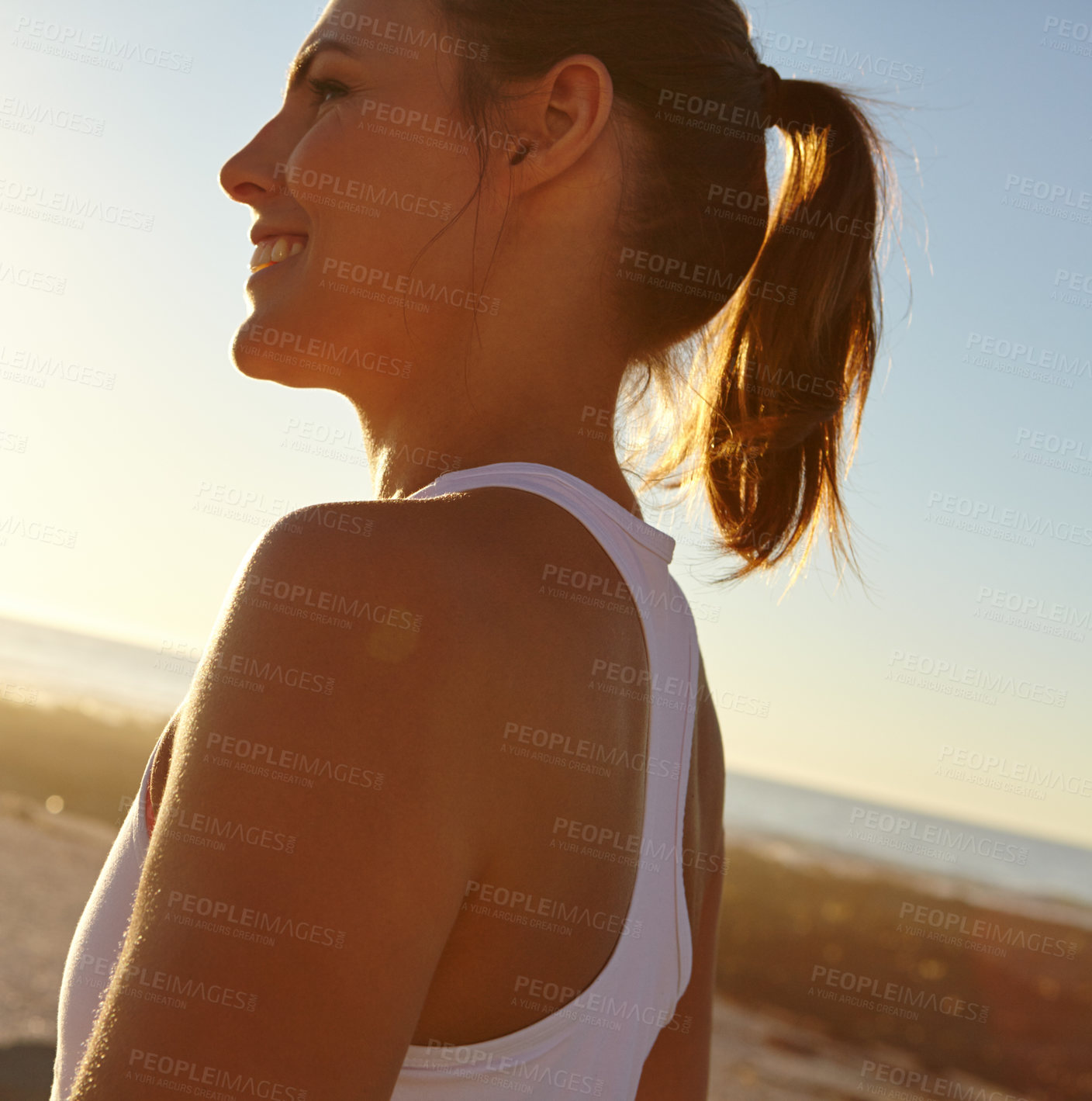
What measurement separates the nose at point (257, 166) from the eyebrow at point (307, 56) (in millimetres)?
74

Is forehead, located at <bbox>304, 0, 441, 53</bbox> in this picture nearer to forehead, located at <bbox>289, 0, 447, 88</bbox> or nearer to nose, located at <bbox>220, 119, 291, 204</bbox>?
forehead, located at <bbox>289, 0, 447, 88</bbox>

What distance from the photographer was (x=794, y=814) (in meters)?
53.1

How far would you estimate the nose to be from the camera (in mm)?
1515

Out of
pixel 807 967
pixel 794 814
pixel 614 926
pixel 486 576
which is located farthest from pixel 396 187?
pixel 794 814

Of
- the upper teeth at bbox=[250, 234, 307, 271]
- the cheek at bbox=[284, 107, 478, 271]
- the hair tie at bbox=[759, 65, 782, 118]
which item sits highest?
the hair tie at bbox=[759, 65, 782, 118]

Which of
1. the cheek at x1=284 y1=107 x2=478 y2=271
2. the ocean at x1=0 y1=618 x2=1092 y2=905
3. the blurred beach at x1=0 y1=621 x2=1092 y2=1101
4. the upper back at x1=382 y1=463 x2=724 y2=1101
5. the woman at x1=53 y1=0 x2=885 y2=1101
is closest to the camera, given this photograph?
the woman at x1=53 y1=0 x2=885 y2=1101

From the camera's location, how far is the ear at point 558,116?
4.38 feet

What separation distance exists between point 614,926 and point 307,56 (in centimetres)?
134

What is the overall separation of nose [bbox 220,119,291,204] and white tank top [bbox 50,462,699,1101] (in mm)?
762

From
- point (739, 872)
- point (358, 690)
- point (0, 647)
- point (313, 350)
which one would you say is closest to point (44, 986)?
point (313, 350)

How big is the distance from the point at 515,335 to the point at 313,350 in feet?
1.12

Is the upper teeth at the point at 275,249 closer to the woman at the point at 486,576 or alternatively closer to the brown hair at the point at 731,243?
the woman at the point at 486,576

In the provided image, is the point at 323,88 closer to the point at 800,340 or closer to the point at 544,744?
the point at 800,340

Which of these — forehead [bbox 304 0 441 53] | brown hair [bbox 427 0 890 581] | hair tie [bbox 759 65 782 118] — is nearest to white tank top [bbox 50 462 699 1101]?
brown hair [bbox 427 0 890 581]
